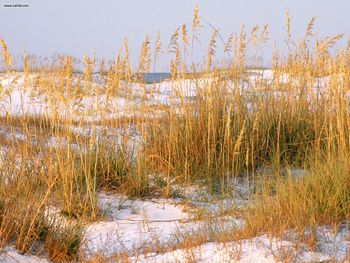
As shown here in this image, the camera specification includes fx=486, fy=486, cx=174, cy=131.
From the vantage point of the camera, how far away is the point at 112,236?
3.09m

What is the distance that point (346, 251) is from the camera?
2377 millimetres

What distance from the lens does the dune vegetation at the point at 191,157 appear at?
269cm

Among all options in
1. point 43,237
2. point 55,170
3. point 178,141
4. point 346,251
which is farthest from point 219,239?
point 178,141

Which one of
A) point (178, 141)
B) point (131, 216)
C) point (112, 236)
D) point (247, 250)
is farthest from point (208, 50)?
point (247, 250)

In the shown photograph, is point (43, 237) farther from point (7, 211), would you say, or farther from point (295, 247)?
point (295, 247)

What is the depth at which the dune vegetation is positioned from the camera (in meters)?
2.69

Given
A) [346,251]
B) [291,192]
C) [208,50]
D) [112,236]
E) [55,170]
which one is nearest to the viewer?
[346,251]

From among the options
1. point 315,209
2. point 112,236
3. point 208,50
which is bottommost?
point 112,236

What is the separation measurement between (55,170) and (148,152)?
1.14 m

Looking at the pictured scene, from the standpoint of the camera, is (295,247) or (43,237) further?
(43,237)

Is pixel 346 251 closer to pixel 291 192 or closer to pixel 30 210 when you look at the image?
pixel 291 192

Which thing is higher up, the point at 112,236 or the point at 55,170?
the point at 55,170

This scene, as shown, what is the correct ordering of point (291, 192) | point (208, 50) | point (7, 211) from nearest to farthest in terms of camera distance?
1. point (7, 211)
2. point (291, 192)
3. point (208, 50)

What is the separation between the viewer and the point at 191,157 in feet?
13.9
